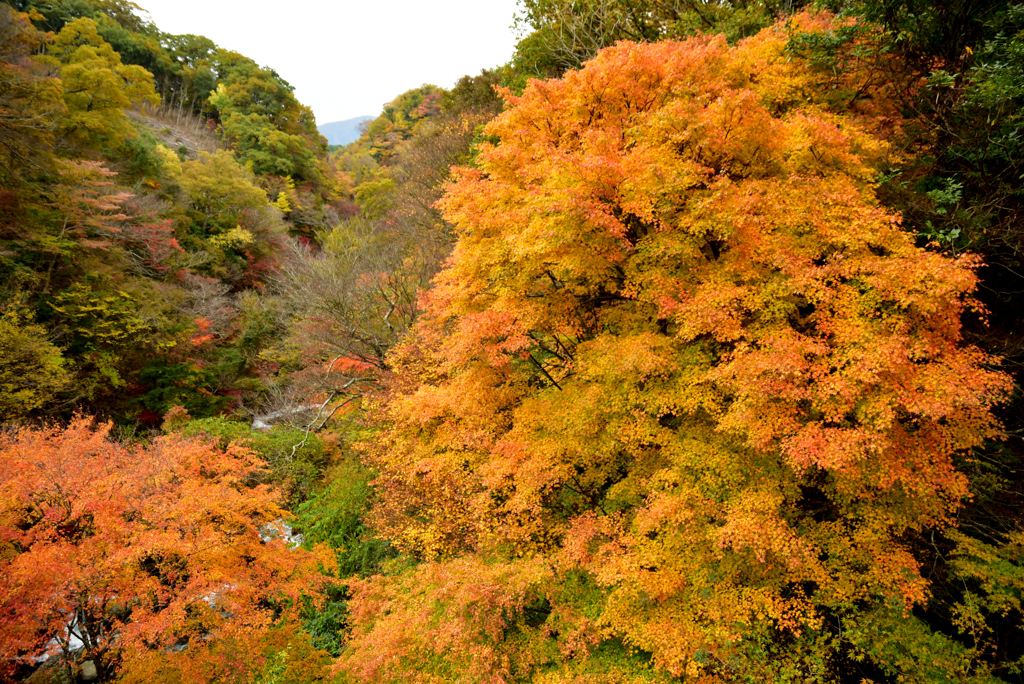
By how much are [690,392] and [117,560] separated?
1123cm

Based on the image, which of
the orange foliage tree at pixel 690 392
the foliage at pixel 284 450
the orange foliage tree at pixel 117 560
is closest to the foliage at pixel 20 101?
the foliage at pixel 284 450

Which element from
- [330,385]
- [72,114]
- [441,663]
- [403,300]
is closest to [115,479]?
[441,663]

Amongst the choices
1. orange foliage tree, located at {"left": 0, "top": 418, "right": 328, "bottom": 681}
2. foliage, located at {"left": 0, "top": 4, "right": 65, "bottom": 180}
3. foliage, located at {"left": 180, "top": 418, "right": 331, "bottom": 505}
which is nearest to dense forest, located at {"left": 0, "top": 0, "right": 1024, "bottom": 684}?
orange foliage tree, located at {"left": 0, "top": 418, "right": 328, "bottom": 681}

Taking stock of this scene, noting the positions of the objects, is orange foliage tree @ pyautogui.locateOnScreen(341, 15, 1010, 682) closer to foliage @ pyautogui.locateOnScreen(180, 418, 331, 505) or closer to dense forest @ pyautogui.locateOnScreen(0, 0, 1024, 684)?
dense forest @ pyautogui.locateOnScreen(0, 0, 1024, 684)

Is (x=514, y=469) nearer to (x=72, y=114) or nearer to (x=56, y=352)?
(x=56, y=352)

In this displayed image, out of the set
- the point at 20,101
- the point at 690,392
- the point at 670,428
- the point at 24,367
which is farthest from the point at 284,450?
the point at 690,392

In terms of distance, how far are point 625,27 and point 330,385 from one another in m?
18.1

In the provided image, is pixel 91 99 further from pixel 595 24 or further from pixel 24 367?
pixel 595 24

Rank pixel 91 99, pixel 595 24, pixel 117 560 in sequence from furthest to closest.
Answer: pixel 91 99 < pixel 595 24 < pixel 117 560

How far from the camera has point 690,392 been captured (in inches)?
349

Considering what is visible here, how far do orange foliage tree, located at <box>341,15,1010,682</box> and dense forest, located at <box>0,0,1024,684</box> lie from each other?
8 cm

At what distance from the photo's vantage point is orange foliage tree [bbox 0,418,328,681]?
26.9ft

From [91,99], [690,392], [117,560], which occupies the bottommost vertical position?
[117,560]

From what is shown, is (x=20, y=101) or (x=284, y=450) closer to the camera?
(x=20, y=101)
